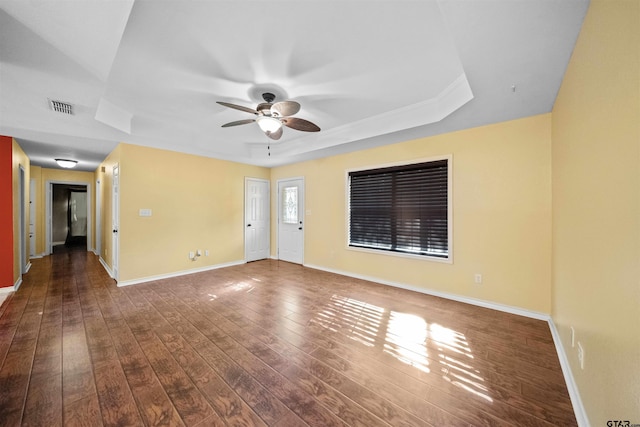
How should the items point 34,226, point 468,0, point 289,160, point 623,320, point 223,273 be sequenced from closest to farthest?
point 623,320, point 468,0, point 223,273, point 289,160, point 34,226

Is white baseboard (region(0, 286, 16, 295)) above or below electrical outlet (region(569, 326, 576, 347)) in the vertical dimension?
below

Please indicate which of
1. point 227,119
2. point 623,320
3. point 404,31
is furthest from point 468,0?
point 227,119

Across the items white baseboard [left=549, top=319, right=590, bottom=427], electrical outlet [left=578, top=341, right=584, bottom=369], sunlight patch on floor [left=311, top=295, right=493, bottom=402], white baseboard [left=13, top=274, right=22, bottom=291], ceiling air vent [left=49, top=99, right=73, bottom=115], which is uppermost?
ceiling air vent [left=49, top=99, right=73, bottom=115]

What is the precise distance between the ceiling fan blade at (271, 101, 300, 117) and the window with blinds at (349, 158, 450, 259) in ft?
Answer: 7.38

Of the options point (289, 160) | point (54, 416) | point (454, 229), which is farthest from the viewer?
point (289, 160)

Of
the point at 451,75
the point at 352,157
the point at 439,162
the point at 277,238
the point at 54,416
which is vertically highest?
the point at 451,75

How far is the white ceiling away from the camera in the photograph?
151 cm

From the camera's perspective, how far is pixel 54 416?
1.45 metres

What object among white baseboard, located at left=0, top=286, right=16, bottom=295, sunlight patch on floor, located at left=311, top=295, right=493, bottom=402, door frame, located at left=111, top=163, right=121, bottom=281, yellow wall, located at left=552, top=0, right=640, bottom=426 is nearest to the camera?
yellow wall, located at left=552, top=0, right=640, bottom=426

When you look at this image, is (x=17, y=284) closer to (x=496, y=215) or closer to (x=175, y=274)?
(x=175, y=274)

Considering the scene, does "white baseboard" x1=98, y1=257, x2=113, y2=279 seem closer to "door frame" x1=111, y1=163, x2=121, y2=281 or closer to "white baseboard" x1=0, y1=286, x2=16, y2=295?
"door frame" x1=111, y1=163, x2=121, y2=281

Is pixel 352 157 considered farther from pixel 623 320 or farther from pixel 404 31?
pixel 623 320

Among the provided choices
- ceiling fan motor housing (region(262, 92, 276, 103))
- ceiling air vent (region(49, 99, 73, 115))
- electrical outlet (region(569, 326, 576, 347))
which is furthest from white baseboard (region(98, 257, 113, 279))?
electrical outlet (region(569, 326, 576, 347))

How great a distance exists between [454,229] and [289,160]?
3.61 m
